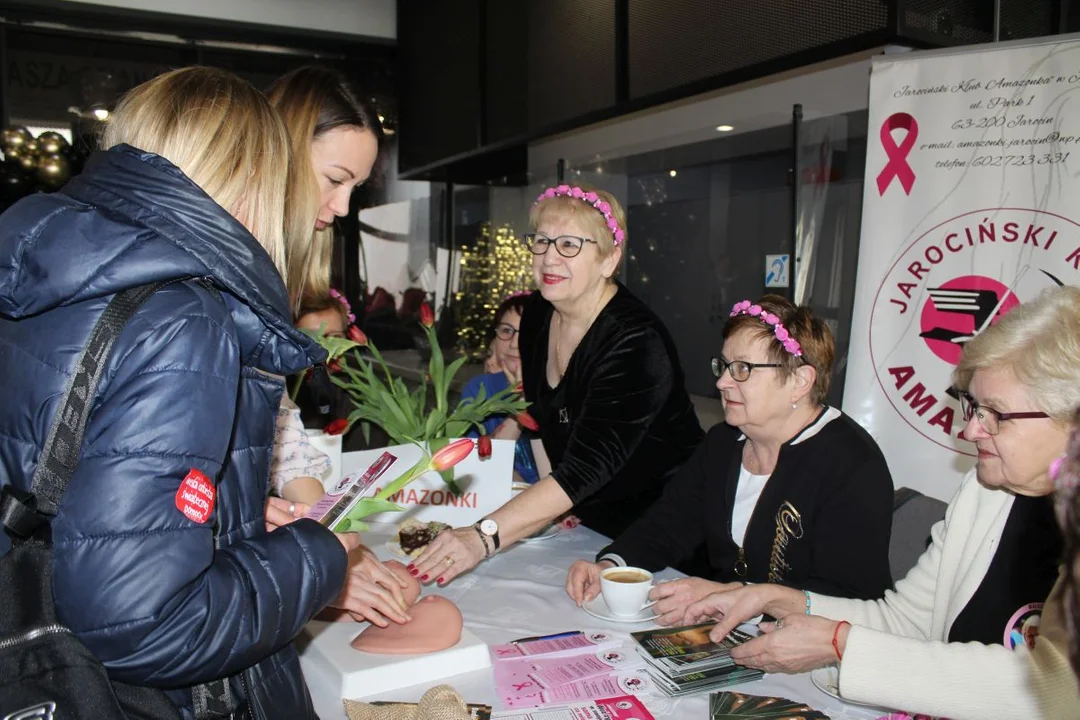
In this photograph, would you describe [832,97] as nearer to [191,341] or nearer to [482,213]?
[482,213]

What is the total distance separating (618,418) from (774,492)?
46 centimetres

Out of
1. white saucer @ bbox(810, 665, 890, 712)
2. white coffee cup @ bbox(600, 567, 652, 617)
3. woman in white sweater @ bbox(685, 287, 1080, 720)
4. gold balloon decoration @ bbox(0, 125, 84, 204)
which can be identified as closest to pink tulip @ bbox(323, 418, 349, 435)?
white coffee cup @ bbox(600, 567, 652, 617)

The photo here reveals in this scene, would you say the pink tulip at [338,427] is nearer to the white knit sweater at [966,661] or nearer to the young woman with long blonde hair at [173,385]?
the young woman with long blonde hair at [173,385]

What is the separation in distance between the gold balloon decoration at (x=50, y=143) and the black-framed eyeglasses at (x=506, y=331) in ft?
8.64

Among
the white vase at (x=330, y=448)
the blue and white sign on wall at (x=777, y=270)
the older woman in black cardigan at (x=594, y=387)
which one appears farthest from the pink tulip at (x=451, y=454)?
the blue and white sign on wall at (x=777, y=270)

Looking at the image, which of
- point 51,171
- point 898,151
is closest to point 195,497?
point 898,151

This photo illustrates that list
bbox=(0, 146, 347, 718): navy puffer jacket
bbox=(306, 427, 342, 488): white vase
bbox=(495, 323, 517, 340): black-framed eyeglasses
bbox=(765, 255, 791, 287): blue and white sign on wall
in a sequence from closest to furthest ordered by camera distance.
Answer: bbox=(0, 146, 347, 718): navy puffer jacket < bbox=(306, 427, 342, 488): white vase < bbox=(495, 323, 517, 340): black-framed eyeglasses < bbox=(765, 255, 791, 287): blue and white sign on wall

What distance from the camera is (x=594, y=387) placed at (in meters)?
2.18

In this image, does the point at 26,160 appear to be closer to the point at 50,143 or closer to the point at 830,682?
the point at 50,143

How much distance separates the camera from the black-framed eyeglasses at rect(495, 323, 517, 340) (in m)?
3.41

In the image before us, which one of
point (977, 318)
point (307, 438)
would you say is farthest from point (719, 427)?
point (977, 318)

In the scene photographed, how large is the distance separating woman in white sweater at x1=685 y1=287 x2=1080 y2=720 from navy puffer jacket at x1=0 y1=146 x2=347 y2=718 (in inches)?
31.8

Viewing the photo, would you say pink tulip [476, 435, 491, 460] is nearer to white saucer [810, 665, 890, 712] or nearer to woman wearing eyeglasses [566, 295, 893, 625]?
woman wearing eyeglasses [566, 295, 893, 625]

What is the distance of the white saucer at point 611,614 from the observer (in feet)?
5.12
